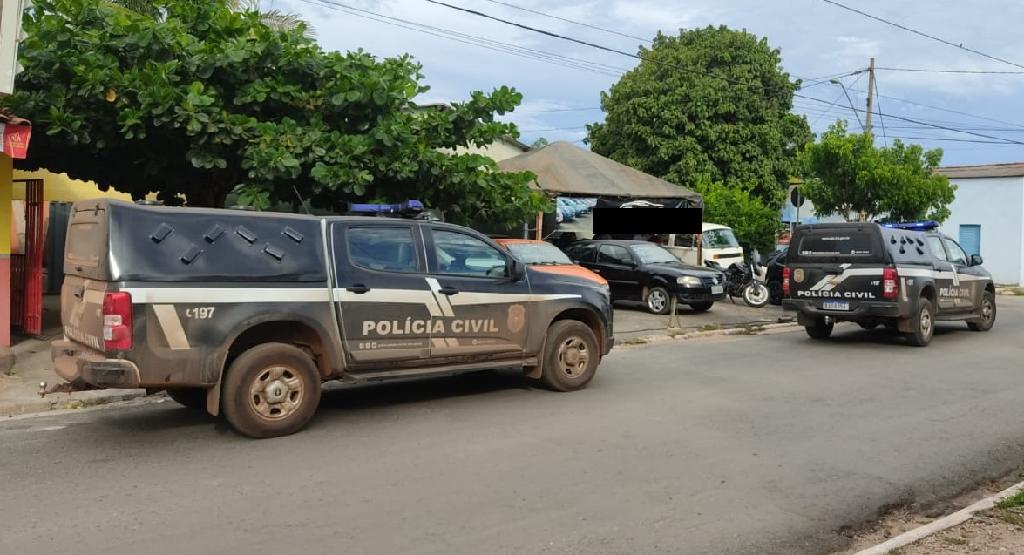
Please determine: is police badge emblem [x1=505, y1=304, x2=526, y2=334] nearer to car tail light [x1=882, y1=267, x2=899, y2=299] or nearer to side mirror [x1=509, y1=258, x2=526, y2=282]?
side mirror [x1=509, y1=258, x2=526, y2=282]

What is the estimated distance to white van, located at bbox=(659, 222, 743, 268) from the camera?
22578mm

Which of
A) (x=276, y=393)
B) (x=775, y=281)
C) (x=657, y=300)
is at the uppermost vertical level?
(x=775, y=281)

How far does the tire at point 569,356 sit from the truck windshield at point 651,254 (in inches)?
352

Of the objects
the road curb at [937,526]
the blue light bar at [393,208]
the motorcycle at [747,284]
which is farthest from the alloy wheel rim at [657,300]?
the road curb at [937,526]

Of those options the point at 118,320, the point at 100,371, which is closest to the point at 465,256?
the point at 118,320

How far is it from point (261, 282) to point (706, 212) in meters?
19.1

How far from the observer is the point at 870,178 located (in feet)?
67.4

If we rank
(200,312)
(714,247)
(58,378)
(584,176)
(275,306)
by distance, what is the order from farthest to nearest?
(714,247), (584,176), (58,378), (275,306), (200,312)

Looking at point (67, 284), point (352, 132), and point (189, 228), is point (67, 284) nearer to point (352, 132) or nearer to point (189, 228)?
point (189, 228)

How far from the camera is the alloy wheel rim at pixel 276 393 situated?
6.62 metres

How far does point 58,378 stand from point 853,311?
35.1ft

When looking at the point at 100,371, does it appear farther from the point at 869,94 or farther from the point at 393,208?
the point at 869,94

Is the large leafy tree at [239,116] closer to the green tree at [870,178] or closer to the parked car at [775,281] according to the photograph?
the parked car at [775,281]

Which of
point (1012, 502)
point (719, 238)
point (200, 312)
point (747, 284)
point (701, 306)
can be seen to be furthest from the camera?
point (719, 238)
